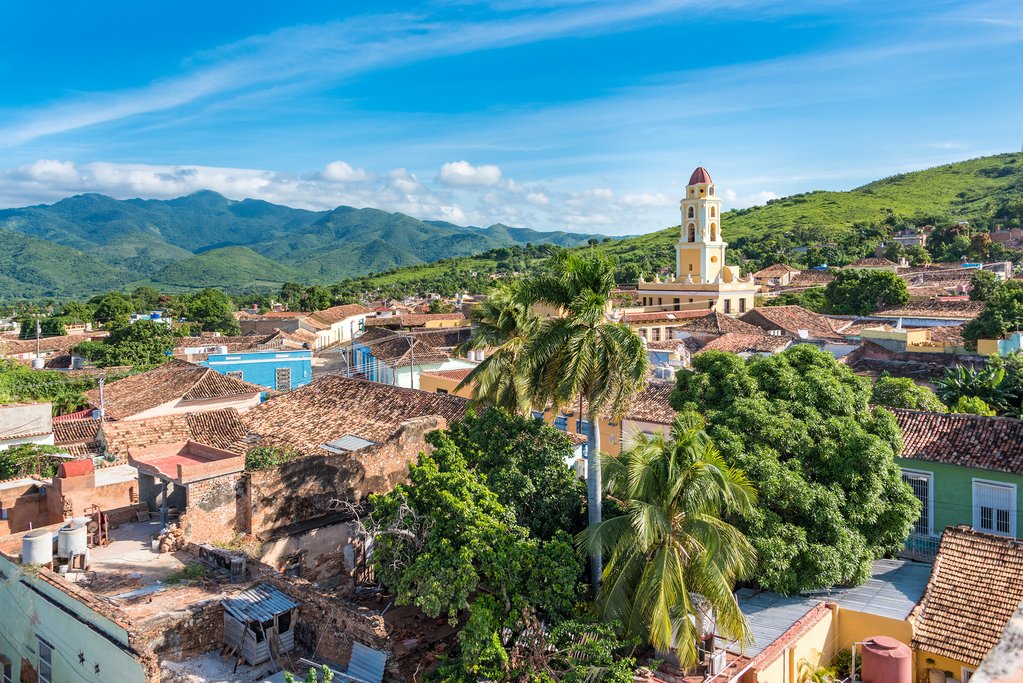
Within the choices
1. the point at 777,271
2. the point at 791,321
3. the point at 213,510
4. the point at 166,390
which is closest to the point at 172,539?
the point at 213,510

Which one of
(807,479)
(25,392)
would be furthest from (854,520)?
(25,392)

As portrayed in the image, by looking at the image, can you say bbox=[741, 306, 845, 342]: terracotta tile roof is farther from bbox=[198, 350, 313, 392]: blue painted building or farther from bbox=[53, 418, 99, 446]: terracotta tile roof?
bbox=[53, 418, 99, 446]: terracotta tile roof

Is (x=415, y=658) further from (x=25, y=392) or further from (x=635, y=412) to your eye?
(x=25, y=392)

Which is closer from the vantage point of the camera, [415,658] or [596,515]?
[415,658]

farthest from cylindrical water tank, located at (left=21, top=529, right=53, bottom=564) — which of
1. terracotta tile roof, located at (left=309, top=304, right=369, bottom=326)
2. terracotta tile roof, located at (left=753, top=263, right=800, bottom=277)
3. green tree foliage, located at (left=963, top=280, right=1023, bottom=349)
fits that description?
terracotta tile roof, located at (left=753, top=263, right=800, bottom=277)

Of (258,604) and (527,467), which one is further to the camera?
(527,467)

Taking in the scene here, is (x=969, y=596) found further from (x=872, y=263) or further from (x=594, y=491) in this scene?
(x=872, y=263)
